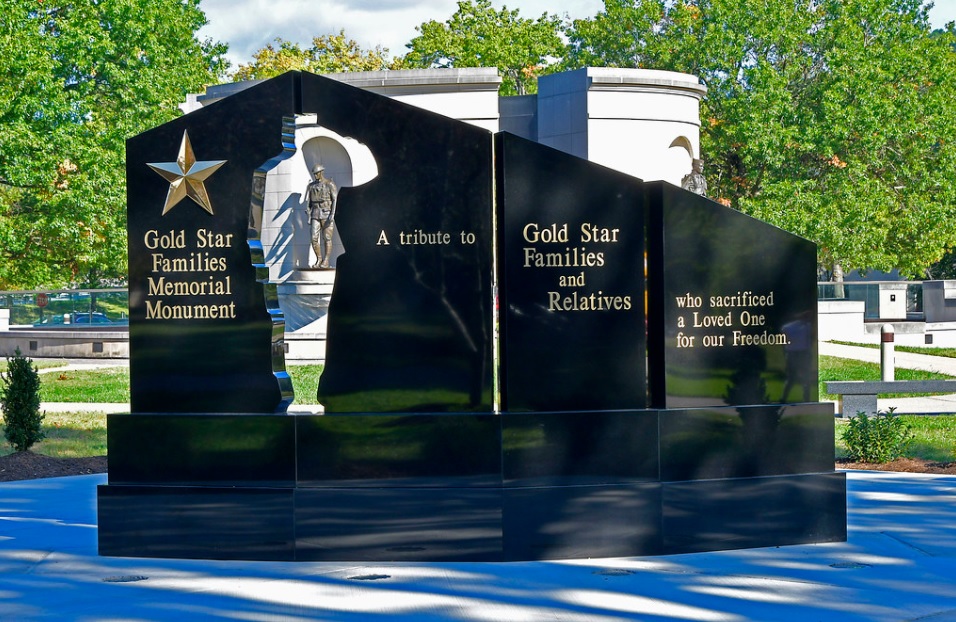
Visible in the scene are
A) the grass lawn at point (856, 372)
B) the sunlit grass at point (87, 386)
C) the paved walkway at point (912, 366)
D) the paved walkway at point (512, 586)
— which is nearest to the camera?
the paved walkway at point (512, 586)

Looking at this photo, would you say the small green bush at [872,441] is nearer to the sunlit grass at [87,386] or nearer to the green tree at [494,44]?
the sunlit grass at [87,386]

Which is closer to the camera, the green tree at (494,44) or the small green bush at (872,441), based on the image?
the small green bush at (872,441)

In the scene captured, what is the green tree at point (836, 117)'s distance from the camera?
1465 inches

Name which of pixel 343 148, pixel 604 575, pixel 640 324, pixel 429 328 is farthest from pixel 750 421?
pixel 343 148

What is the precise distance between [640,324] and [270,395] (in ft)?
8.39

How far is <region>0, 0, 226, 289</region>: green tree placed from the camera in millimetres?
28188

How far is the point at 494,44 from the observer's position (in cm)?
5084

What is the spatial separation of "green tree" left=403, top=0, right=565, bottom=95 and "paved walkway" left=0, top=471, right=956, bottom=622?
142ft

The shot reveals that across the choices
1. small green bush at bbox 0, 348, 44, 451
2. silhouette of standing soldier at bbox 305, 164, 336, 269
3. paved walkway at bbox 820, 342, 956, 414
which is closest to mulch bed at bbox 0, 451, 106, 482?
A: small green bush at bbox 0, 348, 44, 451

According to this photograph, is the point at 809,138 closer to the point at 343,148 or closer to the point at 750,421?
the point at 343,148

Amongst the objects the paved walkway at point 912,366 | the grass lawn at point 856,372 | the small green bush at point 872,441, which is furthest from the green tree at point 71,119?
the small green bush at point 872,441

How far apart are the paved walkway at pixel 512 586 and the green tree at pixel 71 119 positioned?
2263cm

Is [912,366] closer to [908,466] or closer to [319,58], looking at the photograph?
[908,466]

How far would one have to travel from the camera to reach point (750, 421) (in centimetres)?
777
